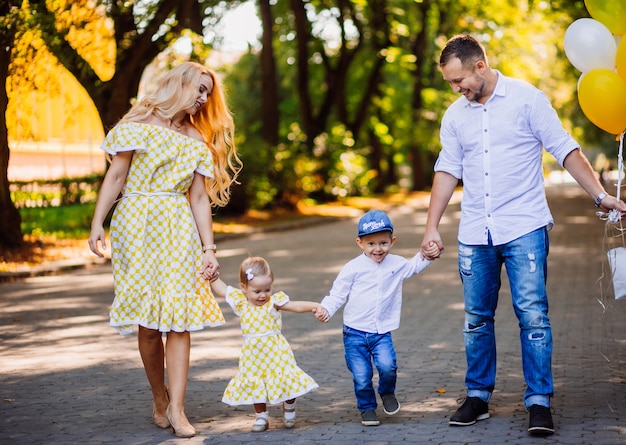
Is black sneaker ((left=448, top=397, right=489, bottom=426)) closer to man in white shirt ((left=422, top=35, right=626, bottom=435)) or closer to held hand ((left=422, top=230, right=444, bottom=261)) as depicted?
man in white shirt ((left=422, top=35, right=626, bottom=435))

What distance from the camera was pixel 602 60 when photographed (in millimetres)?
6387

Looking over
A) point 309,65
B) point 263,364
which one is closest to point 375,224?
point 263,364

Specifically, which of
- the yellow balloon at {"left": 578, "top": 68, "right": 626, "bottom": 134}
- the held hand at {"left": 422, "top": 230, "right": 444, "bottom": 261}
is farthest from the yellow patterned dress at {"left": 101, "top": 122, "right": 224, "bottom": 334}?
the yellow balloon at {"left": 578, "top": 68, "right": 626, "bottom": 134}

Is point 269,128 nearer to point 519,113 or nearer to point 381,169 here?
point 381,169

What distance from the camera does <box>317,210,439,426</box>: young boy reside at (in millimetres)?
5754

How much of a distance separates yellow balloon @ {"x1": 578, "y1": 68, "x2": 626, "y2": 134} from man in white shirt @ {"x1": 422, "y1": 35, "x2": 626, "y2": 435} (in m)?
0.76

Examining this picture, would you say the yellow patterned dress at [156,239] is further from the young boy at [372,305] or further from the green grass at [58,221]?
the green grass at [58,221]

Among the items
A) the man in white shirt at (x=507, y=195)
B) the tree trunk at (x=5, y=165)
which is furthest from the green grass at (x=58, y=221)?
the man in white shirt at (x=507, y=195)

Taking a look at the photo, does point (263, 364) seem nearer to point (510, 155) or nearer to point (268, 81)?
point (510, 155)

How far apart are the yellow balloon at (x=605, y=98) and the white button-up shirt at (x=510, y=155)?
74cm

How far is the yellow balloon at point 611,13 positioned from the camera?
245 inches

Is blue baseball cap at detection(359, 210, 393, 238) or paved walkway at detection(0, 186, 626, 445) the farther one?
blue baseball cap at detection(359, 210, 393, 238)

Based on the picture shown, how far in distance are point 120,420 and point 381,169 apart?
39443 mm

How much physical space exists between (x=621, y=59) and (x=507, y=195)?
1.23m
